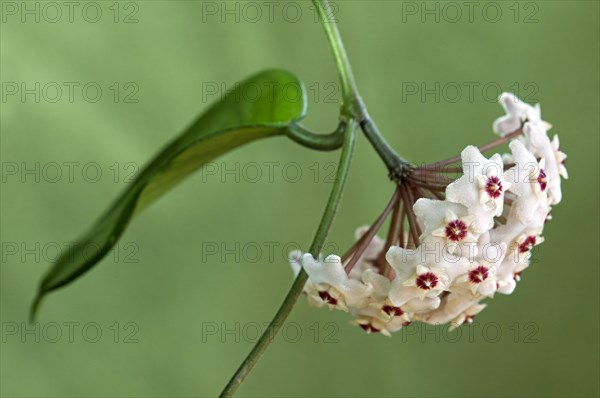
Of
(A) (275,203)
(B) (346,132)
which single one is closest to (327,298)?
(B) (346,132)

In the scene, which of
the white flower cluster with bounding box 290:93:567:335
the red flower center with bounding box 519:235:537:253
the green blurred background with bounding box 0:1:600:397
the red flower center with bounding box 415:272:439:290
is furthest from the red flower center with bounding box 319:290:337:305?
the green blurred background with bounding box 0:1:600:397

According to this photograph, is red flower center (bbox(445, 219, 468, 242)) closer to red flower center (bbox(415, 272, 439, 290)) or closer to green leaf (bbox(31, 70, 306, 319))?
red flower center (bbox(415, 272, 439, 290))

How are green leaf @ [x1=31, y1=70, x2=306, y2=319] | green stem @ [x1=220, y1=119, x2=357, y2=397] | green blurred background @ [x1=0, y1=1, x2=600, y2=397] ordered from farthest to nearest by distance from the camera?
green blurred background @ [x1=0, y1=1, x2=600, y2=397], green leaf @ [x1=31, y1=70, x2=306, y2=319], green stem @ [x1=220, y1=119, x2=357, y2=397]

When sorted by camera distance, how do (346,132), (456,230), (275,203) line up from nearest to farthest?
(456,230)
(346,132)
(275,203)

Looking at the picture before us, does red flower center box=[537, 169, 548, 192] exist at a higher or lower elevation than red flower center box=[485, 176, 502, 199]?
higher

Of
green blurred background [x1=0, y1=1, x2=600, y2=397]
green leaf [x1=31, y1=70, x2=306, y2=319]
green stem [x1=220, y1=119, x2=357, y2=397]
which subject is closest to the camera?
green stem [x1=220, y1=119, x2=357, y2=397]

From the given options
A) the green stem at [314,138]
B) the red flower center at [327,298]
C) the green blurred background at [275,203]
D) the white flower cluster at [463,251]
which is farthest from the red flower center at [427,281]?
the green blurred background at [275,203]

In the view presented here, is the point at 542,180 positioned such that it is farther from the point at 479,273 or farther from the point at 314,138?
the point at 314,138

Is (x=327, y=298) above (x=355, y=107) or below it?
below
